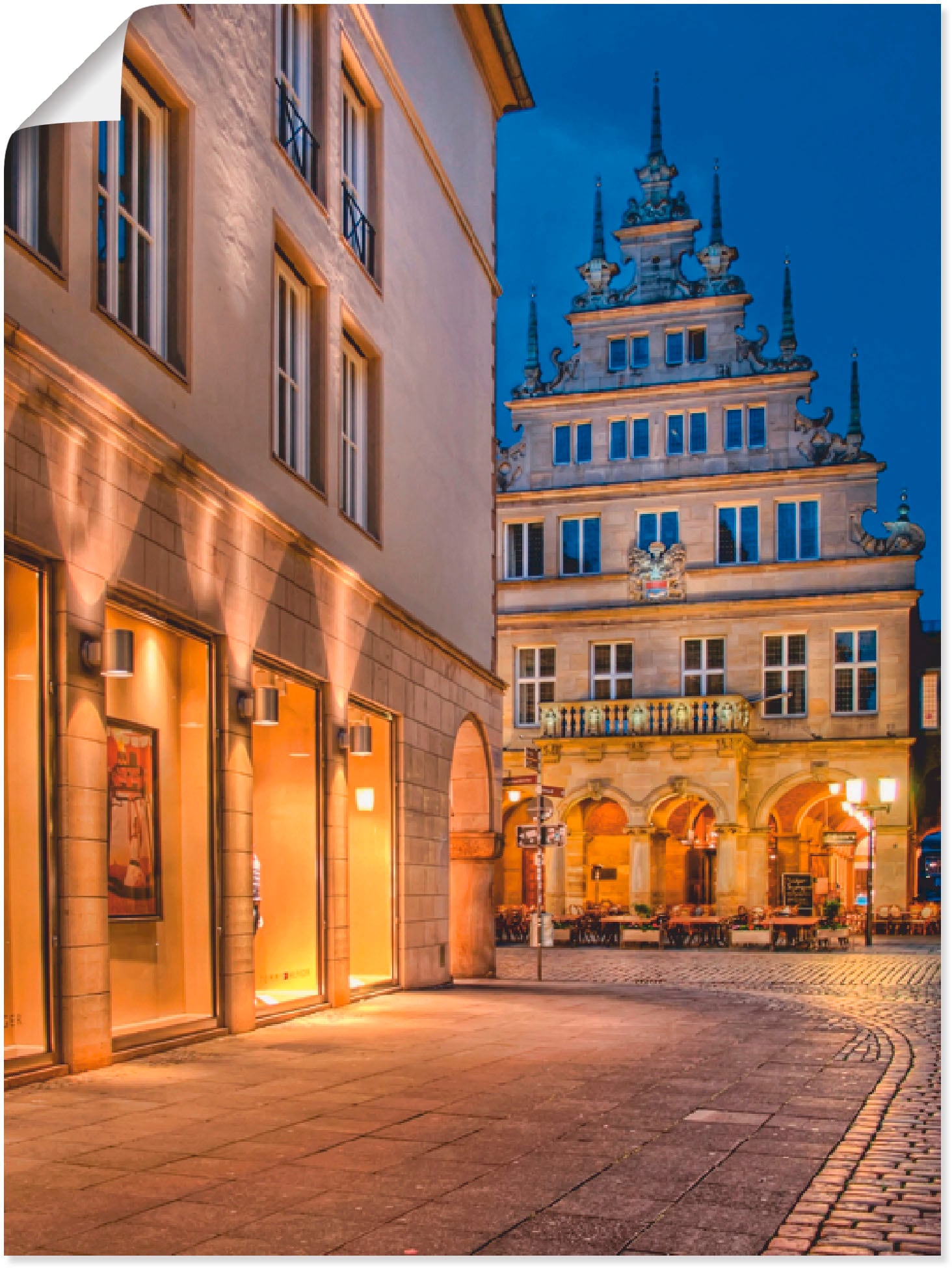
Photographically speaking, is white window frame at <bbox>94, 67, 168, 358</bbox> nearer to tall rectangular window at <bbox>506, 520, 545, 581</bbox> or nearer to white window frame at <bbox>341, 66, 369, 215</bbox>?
white window frame at <bbox>341, 66, 369, 215</bbox>

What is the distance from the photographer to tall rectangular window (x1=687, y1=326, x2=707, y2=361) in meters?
40.5

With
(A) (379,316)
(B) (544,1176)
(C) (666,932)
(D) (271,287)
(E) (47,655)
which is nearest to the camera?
(B) (544,1176)

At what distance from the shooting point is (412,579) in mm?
18562

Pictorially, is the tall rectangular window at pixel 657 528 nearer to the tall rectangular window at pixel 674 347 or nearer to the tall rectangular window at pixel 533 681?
the tall rectangular window at pixel 533 681

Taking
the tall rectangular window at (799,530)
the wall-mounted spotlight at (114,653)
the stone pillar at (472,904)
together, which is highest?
the tall rectangular window at (799,530)

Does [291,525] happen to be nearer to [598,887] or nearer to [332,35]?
[332,35]

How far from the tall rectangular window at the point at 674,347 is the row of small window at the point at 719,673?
747 cm

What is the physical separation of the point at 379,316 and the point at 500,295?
7.88 meters

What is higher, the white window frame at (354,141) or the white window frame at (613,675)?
the white window frame at (354,141)

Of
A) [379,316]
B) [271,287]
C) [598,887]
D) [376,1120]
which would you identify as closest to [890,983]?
[379,316]

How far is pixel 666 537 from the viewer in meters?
40.8

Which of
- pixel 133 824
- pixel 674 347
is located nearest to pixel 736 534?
pixel 674 347

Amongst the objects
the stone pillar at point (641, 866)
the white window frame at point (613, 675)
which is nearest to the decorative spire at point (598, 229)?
the white window frame at point (613, 675)

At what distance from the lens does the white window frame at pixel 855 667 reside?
128 feet
